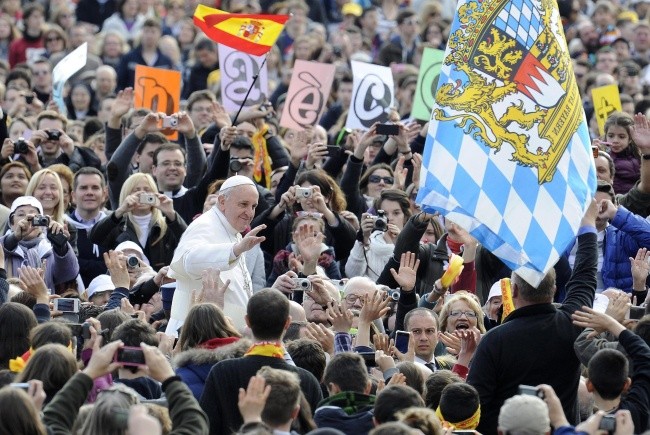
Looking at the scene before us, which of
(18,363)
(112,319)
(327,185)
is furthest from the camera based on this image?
(327,185)

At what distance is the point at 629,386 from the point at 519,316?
72 centimetres

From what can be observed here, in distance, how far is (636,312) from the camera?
10.0m

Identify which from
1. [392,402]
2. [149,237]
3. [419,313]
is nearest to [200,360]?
[392,402]

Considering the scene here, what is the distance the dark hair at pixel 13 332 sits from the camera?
9.09m

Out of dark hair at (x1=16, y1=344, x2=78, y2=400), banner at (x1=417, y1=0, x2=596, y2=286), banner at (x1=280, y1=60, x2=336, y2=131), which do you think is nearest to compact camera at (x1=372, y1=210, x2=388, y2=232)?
banner at (x1=280, y1=60, x2=336, y2=131)

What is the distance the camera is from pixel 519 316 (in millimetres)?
8914

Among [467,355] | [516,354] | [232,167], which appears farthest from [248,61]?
[516,354]

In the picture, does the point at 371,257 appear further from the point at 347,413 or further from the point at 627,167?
the point at 347,413

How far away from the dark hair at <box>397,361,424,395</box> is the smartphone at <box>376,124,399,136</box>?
554 centimetres

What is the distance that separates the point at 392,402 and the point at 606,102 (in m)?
8.64

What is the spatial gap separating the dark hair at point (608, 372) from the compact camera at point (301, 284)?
2934 millimetres

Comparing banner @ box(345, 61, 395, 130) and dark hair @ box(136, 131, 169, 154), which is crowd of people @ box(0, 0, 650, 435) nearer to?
dark hair @ box(136, 131, 169, 154)

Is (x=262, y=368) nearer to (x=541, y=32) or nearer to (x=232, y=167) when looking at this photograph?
(x=541, y=32)

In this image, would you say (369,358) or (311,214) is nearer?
(369,358)
